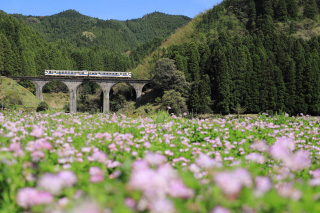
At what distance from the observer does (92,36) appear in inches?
7362

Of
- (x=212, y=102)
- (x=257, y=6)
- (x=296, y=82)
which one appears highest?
(x=257, y=6)

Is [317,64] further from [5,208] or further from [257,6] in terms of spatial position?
[5,208]

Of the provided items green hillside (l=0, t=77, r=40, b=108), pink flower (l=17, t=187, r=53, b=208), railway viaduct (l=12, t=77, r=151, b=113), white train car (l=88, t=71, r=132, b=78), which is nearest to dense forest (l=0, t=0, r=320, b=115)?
green hillside (l=0, t=77, r=40, b=108)

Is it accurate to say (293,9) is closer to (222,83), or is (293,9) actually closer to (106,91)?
(222,83)

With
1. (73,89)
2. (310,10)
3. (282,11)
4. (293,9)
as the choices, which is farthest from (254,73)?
(73,89)

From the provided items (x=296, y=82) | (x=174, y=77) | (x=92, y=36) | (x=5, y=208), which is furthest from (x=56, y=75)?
(x=92, y=36)

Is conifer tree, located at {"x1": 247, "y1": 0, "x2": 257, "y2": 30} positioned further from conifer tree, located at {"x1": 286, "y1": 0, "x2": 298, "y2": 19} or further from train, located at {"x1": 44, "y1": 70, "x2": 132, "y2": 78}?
train, located at {"x1": 44, "y1": 70, "x2": 132, "y2": 78}

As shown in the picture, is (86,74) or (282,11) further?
(282,11)

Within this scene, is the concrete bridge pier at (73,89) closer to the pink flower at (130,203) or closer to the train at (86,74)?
the train at (86,74)

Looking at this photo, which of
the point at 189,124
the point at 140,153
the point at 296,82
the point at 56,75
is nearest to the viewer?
the point at 140,153

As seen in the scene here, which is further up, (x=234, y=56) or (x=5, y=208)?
(x=234, y=56)

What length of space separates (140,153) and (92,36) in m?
192

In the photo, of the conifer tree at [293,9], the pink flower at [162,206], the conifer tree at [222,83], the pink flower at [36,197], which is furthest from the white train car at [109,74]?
the pink flower at [162,206]

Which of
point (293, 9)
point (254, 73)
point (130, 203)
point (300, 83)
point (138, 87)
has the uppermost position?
point (293, 9)
